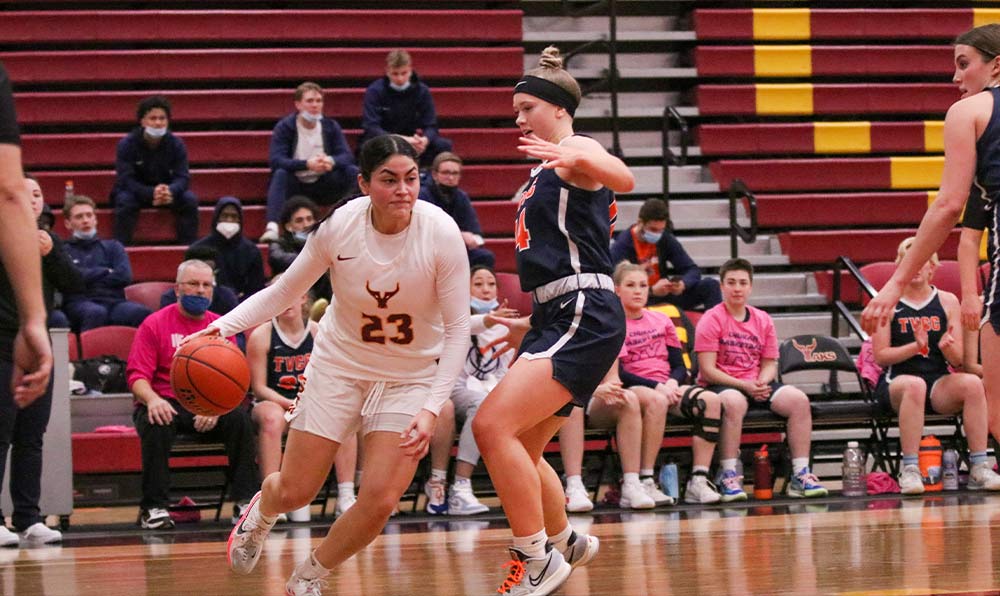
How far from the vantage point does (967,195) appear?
4141 millimetres

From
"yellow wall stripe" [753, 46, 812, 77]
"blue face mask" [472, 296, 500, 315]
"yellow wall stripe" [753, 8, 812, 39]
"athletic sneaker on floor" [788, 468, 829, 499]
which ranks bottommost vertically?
"athletic sneaker on floor" [788, 468, 829, 499]

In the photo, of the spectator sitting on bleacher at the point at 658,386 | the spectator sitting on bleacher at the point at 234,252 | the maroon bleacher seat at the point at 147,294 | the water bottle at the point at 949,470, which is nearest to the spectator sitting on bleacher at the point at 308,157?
the spectator sitting on bleacher at the point at 234,252

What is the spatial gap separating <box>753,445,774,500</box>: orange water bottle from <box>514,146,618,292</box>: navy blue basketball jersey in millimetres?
3942

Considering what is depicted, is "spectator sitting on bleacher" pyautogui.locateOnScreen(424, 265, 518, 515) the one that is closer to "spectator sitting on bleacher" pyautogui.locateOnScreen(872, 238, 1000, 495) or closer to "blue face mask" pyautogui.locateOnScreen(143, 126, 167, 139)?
"spectator sitting on bleacher" pyautogui.locateOnScreen(872, 238, 1000, 495)

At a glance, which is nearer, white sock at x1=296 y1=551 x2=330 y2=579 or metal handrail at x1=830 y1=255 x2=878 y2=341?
white sock at x1=296 y1=551 x2=330 y2=579

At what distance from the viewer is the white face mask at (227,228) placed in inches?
342

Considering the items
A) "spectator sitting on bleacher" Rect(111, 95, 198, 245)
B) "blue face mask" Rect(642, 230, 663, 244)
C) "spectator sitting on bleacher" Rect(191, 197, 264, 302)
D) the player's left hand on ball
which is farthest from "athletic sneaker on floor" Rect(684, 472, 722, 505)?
"spectator sitting on bleacher" Rect(111, 95, 198, 245)

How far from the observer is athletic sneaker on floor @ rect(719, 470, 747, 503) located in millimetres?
7719

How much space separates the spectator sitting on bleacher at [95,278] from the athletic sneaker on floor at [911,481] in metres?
5.06

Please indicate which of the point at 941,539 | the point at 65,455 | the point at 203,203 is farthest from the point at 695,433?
the point at 203,203

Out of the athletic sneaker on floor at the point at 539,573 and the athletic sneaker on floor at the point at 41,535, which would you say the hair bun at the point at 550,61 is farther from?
the athletic sneaker on floor at the point at 41,535

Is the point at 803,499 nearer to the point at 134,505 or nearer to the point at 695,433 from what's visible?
the point at 695,433

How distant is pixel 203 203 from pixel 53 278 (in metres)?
3.92

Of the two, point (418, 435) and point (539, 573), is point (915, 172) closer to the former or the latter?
point (539, 573)
